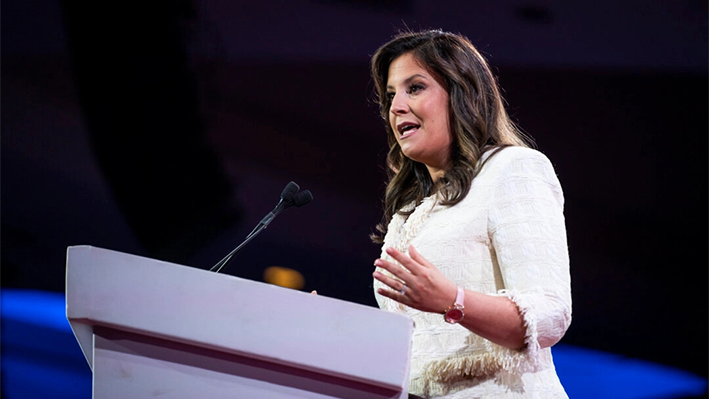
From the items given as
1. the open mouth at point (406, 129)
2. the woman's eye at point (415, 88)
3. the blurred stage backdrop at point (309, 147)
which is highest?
the blurred stage backdrop at point (309, 147)

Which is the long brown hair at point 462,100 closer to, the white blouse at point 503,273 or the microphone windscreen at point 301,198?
the white blouse at point 503,273

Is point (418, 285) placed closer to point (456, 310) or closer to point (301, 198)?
point (456, 310)

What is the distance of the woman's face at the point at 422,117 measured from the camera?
5.08ft

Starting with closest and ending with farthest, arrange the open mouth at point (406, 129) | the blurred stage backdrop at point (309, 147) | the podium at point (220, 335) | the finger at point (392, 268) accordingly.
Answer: the podium at point (220, 335)
the finger at point (392, 268)
the open mouth at point (406, 129)
the blurred stage backdrop at point (309, 147)

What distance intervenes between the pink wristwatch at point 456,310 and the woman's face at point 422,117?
621 millimetres

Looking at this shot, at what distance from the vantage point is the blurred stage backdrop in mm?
2746

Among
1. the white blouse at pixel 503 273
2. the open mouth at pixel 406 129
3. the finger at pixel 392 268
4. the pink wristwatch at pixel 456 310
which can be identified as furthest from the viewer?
the open mouth at pixel 406 129

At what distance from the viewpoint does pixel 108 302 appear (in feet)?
2.75

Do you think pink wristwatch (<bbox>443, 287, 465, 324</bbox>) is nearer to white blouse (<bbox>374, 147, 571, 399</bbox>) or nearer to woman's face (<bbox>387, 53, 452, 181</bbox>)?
white blouse (<bbox>374, 147, 571, 399</bbox>)

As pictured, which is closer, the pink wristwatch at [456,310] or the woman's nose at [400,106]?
the pink wristwatch at [456,310]

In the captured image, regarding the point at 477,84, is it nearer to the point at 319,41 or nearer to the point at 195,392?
the point at 195,392

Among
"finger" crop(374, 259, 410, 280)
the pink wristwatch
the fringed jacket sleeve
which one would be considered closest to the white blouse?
the fringed jacket sleeve

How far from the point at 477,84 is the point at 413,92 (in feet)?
0.52

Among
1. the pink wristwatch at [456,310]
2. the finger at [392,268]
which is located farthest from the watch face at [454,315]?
the finger at [392,268]
